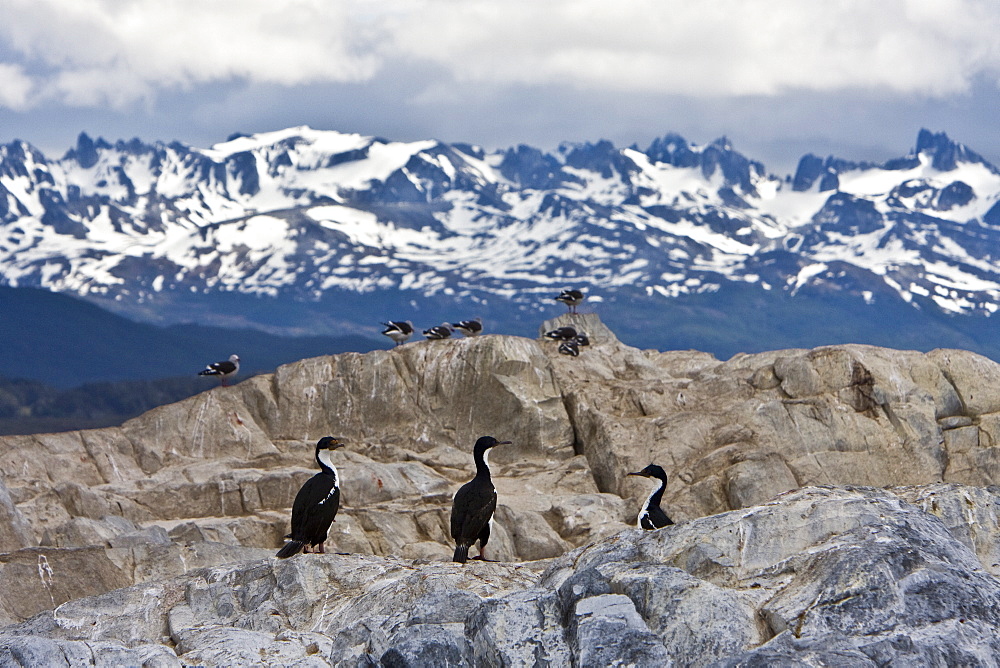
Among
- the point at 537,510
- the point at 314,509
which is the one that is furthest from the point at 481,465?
the point at 537,510

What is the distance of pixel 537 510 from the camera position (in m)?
39.6

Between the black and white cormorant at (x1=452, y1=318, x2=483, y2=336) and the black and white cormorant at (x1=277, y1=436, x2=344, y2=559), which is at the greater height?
the black and white cormorant at (x1=277, y1=436, x2=344, y2=559)

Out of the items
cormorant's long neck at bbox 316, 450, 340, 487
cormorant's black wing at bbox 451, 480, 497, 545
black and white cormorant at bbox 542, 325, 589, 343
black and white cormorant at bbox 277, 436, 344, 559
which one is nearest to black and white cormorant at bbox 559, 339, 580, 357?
black and white cormorant at bbox 542, 325, 589, 343

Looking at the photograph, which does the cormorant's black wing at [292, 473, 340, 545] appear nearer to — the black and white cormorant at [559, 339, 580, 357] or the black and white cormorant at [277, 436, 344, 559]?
the black and white cormorant at [277, 436, 344, 559]

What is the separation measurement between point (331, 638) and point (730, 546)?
6.40 m

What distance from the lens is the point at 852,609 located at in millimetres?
14508

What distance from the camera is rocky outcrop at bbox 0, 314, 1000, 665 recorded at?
15.2 metres

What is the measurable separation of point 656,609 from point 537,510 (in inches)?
957

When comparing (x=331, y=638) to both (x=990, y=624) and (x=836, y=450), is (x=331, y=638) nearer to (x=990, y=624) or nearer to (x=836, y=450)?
(x=990, y=624)

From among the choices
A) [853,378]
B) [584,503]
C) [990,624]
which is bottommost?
[584,503]

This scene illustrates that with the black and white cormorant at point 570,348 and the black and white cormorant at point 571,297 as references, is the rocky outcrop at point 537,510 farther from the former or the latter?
the black and white cormorant at point 571,297

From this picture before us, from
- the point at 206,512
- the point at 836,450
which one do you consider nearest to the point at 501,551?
the point at 206,512

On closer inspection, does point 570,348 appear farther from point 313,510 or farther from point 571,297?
point 313,510

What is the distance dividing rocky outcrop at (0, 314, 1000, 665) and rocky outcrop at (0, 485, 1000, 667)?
4cm
